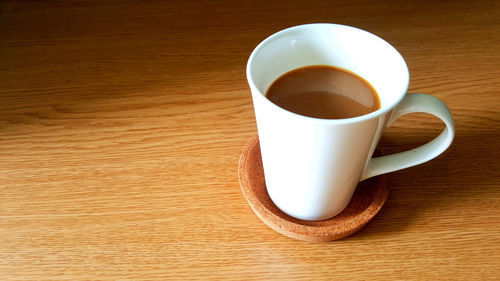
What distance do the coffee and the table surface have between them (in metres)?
0.12

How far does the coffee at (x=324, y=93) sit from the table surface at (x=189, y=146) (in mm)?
119

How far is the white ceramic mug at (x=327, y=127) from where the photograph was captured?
0.41 m

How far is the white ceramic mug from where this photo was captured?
16.2 inches

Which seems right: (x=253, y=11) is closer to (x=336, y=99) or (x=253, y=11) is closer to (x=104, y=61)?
(x=104, y=61)

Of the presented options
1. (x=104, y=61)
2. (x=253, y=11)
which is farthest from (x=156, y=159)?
(x=253, y=11)

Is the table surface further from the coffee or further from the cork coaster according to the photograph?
the coffee

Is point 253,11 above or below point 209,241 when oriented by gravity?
above

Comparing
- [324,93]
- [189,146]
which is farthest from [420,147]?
[189,146]

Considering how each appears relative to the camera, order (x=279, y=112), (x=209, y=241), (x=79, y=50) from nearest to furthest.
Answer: (x=279, y=112)
(x=209, y=241)
(x=79, y=50)

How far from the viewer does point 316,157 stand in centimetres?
43

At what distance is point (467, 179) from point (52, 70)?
58 cm

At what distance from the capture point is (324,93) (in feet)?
1.64

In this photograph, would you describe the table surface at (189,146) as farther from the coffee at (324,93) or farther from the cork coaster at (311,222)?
the coffee at (324,93)

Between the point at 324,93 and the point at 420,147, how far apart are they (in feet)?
0.37
